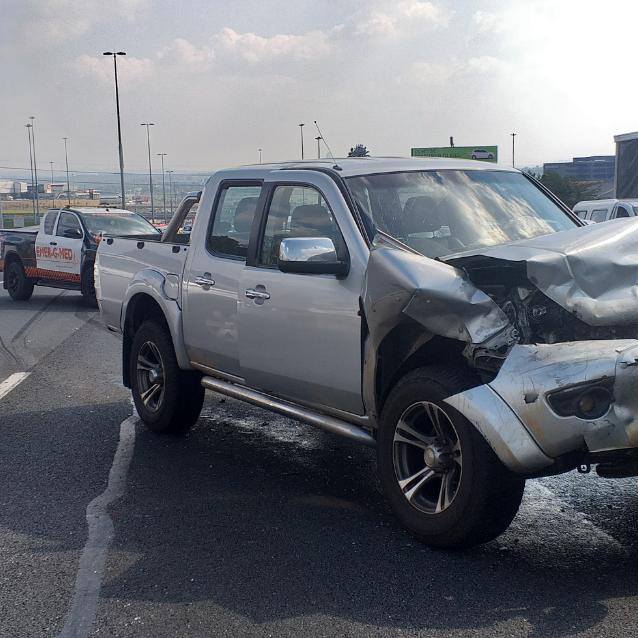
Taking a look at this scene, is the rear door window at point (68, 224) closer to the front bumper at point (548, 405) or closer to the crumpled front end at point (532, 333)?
the crumpled front end at point (532, 333)

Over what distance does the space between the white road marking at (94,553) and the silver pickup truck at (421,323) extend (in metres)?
0.92

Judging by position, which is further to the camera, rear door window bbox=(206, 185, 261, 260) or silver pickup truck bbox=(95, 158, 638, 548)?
rear door window bbox=(206, 185, 261, 260)

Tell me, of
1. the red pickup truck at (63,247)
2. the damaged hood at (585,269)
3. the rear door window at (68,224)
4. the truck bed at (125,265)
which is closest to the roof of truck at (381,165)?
the truck bed at (125,265)

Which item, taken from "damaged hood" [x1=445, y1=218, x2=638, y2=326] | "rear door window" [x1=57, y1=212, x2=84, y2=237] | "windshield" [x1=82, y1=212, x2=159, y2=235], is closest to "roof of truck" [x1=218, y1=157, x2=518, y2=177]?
"damaged hood" [x1=445, y1=218, x2=638, y2=326]

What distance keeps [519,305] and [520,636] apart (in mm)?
1513

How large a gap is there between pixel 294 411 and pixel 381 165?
1.61m

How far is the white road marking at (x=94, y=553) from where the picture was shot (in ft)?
12.4

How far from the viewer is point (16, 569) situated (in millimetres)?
4395

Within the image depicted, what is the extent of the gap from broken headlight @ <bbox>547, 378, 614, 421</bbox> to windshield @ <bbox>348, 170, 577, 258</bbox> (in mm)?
1446

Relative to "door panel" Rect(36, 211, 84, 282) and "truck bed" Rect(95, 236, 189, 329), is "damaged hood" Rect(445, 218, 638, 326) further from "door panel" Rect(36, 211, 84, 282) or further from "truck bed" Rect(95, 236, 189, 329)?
"door panel" Rect(36, 211, 84, 282)

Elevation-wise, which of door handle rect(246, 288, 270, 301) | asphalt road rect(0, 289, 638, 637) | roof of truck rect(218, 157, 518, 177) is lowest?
asphalt road rect(0, 289, 638, 637)

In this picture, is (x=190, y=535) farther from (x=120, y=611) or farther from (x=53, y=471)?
(x=53, y=471)

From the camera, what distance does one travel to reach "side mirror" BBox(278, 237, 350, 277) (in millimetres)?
4961

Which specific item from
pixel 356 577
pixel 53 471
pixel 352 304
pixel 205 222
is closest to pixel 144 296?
pixel 205 222
